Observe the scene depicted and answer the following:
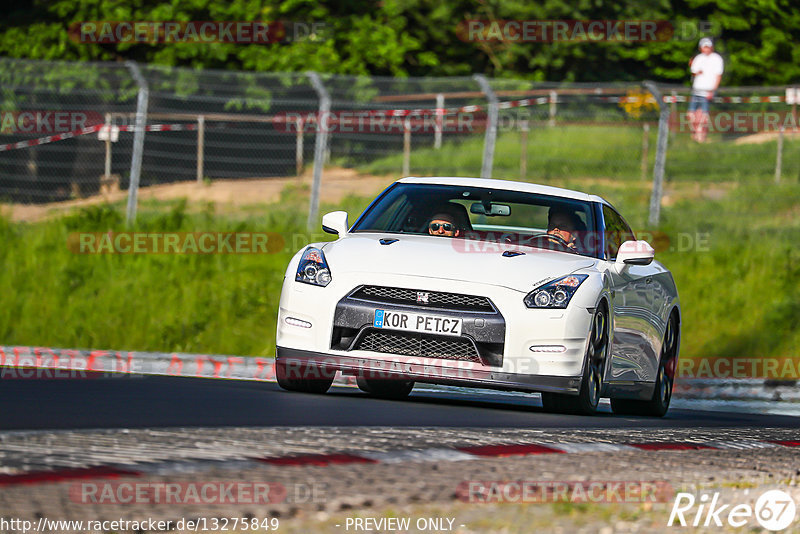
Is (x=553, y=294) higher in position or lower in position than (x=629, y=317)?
higher

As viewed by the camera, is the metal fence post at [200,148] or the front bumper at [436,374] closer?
the front bumper at [436,374]

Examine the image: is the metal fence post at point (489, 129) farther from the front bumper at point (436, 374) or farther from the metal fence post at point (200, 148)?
the front bumper at point (436, 374)

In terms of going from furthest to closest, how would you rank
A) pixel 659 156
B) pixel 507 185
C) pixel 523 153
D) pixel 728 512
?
pixel 523 153 → pixel 659 156 → pixel 507 185 → pixel 728 512

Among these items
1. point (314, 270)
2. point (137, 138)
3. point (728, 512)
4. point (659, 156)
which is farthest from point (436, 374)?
point (137, 138)

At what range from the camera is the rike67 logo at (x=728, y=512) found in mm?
4883

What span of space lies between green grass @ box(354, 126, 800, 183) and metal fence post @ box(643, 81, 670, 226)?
0.26 metres

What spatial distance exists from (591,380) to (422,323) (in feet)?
3.86

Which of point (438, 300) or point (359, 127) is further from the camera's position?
point (359, 127)

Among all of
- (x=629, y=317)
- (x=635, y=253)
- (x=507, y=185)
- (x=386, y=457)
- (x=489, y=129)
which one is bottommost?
(x=386, y=457)

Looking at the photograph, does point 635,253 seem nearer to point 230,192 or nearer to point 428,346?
point 428,346

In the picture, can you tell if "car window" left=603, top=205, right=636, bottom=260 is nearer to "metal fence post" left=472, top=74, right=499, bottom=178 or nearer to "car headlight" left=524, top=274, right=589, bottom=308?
"car headlight" left=524, top=274, right=589, bottom=308

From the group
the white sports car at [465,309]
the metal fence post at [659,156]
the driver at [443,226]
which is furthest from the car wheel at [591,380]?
the metal fence post at [659,156]

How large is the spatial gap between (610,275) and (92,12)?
2342 centimetres

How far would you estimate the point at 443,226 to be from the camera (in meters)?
10.1
